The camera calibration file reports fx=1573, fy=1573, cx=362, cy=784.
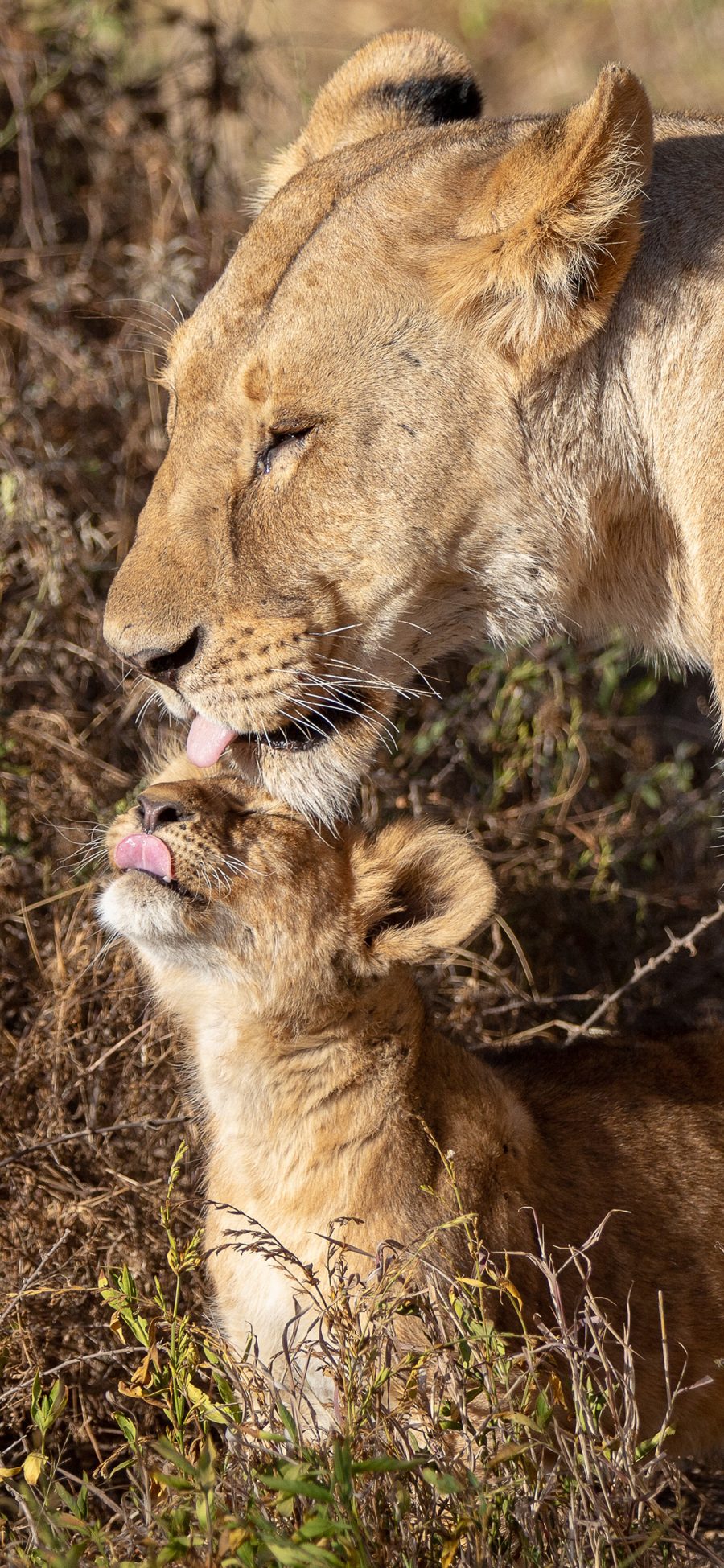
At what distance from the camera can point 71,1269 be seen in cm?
290

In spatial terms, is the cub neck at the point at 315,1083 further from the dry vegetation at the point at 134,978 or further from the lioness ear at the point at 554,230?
the lioness ear at the point at 554,230

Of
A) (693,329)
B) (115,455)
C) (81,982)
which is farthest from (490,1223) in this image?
(115,455)

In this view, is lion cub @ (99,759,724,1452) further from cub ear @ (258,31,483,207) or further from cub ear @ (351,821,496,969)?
cub ear @ (258,31,483,207)

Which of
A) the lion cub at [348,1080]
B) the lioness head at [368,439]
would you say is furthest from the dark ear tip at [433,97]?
the lion cub at [348,1080]

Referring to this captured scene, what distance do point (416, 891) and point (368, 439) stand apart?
0.80 metres

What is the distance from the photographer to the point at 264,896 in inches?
102

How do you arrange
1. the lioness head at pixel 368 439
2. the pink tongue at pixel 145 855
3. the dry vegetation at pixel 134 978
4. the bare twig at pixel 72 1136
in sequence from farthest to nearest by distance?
the bare twig at pixel 72 1136 → the pink tongue at pixel 145 855 → the lioness head at pixel 368 439 → the dry vegetation at pixel 134 978

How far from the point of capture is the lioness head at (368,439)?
2.33 metres

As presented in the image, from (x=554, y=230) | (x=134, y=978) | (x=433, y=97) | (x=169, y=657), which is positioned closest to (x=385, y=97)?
(x=433, y=97)

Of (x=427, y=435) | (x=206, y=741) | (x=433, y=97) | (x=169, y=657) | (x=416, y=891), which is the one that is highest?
(x=433, y=97)

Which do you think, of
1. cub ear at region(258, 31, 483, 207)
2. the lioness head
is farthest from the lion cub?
cub ear at region(258, 31, 483, 207)

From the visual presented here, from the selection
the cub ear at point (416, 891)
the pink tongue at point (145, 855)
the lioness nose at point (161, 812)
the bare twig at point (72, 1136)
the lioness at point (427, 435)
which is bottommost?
the bare twig at point (72, 1136)

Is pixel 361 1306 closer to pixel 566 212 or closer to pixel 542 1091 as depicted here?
pixel 542 1091

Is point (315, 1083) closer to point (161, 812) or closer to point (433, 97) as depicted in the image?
point (161, 812)
